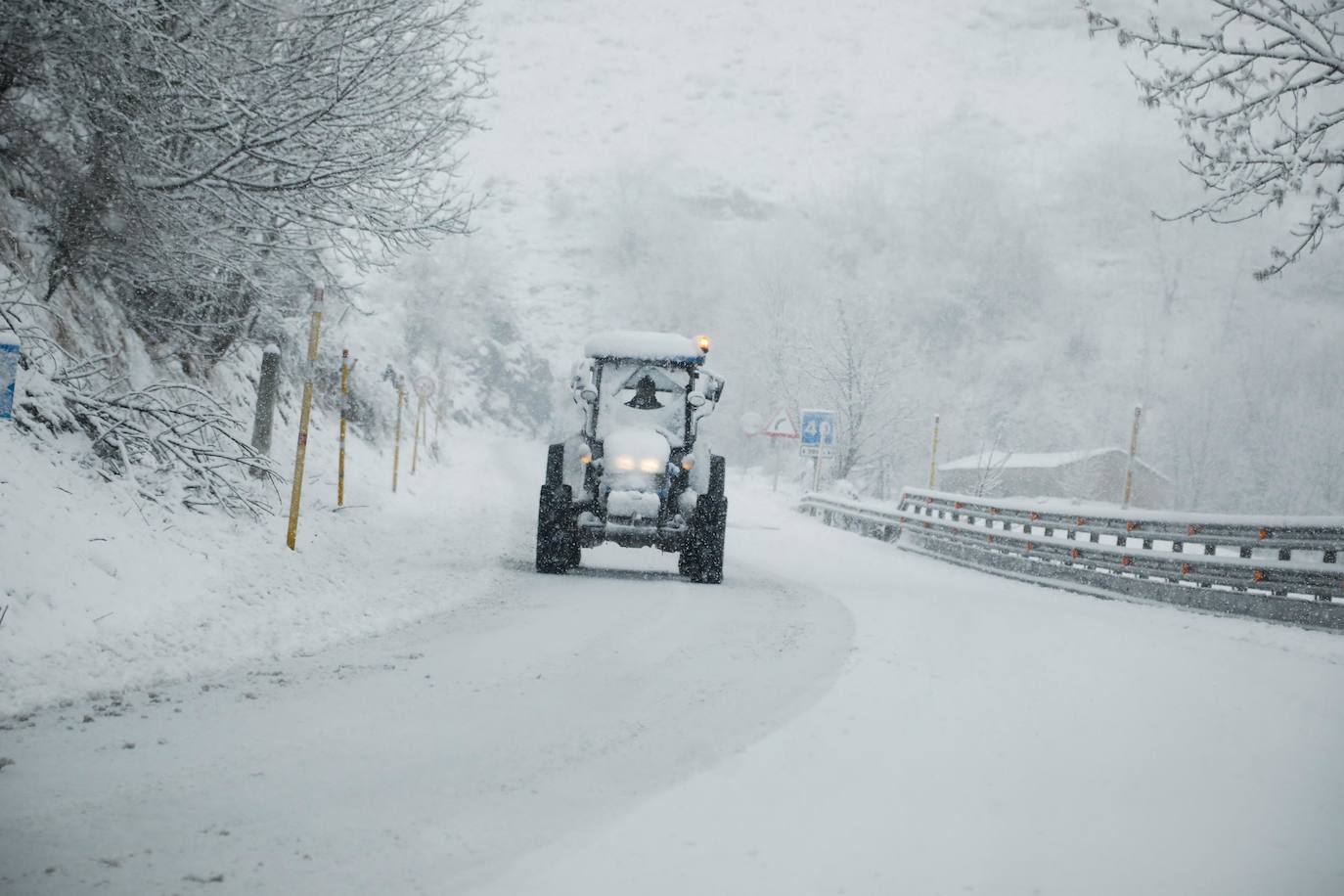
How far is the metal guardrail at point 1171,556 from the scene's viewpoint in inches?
353

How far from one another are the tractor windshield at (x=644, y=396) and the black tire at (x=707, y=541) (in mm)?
964

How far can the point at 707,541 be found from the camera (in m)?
10.6

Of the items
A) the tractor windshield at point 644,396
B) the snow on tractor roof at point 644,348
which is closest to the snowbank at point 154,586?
the tractor windshield at point 644,396

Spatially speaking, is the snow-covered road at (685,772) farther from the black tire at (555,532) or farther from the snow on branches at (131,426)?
the black tire at (555,532)

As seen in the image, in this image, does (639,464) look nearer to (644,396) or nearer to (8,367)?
(644,396)

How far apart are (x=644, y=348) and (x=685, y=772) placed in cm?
791

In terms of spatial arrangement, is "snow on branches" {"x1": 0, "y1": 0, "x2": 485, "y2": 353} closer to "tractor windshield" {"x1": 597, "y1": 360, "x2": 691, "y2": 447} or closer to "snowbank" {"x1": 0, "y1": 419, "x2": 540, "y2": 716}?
"snowbank" {"x1": 0, "y1": 419, "x2": 540, "y2": 716}

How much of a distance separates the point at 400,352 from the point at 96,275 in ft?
104

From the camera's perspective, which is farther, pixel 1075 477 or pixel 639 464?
pixel 1075 477

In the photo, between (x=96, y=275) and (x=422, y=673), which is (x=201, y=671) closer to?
(x=422, y=673)

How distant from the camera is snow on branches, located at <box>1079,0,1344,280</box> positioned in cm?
766

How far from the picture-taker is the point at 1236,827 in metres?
3.46

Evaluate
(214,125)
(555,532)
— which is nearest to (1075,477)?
(555,532)

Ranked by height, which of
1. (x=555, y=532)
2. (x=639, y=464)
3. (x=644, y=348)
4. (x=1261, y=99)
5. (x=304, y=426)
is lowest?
(x=555, y=532)
